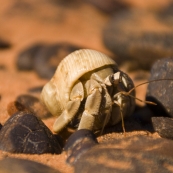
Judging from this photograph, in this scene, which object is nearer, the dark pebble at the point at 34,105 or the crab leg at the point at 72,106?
the crab leg at the point at 72,106

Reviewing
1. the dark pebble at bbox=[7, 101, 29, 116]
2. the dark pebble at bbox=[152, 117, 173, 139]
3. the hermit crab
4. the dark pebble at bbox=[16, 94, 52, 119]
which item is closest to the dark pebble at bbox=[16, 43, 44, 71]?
the dark pebble at bbox=[16, 94, 52, 119]

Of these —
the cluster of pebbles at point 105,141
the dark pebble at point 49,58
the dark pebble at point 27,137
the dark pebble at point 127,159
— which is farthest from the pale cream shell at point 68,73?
the dark pebble at point 49,58

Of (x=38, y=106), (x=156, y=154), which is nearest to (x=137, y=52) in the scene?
(x=38, y=106)

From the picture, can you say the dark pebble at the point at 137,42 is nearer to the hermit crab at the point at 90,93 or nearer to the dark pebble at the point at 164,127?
the hermit crab at the point at 90,93

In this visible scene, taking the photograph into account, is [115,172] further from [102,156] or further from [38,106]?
[38,106]

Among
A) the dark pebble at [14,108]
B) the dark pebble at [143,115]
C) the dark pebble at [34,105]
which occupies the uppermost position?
the dark pebble at [14,108]

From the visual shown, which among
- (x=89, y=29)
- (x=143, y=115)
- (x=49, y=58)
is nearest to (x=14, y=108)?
(x=143, y=115)
